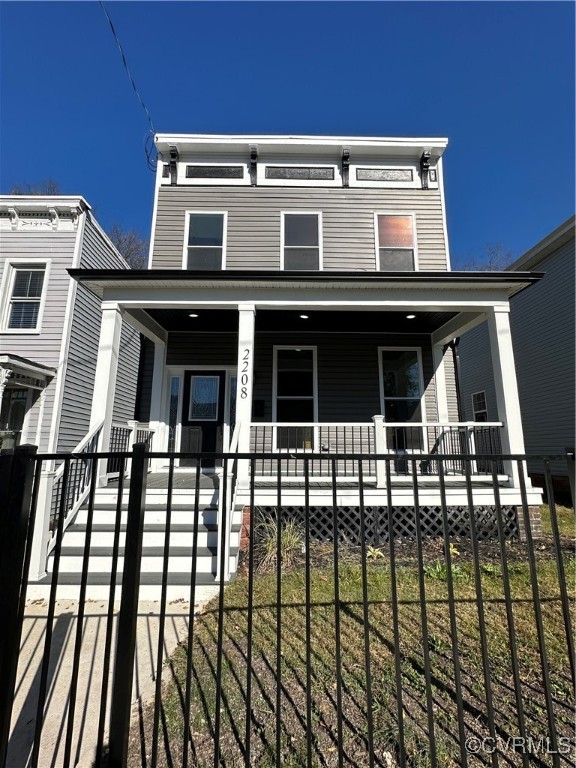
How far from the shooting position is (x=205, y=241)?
28.2 feet

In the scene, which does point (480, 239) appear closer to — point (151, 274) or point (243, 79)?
point (243, 79)

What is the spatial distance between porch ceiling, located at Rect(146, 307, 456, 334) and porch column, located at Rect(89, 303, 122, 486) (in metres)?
1.18

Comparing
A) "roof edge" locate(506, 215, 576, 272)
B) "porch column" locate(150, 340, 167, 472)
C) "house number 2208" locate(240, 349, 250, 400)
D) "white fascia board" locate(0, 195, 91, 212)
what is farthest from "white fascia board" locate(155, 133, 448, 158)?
"house number 2208" locate(240, 349, 250, 400)

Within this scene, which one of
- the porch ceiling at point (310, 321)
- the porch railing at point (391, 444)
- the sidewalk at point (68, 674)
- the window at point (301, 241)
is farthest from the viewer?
the window at point (301, 241)

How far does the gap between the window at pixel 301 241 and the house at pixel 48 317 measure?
5.52m

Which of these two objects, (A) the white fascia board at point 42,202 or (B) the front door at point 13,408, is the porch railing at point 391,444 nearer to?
(B) the front door at point 13,408

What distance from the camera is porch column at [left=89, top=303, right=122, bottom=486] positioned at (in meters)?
5.58

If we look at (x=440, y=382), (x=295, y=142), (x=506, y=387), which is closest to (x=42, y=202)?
(x=295, y=142)

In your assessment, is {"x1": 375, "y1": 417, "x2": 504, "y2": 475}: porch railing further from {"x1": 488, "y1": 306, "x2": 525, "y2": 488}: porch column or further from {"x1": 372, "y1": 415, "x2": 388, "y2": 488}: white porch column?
{"x1": 488, "y1": 306, "x2": 525, "y2": 488}: porch column

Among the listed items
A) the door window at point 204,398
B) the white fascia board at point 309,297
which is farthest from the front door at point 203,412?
the white fascia board at point 309,297

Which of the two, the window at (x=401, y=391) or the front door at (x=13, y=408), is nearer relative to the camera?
the window at (x=401, y=391)

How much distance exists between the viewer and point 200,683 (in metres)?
2.55

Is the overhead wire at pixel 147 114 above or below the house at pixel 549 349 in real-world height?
above

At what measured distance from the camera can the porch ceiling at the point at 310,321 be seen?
717cm
